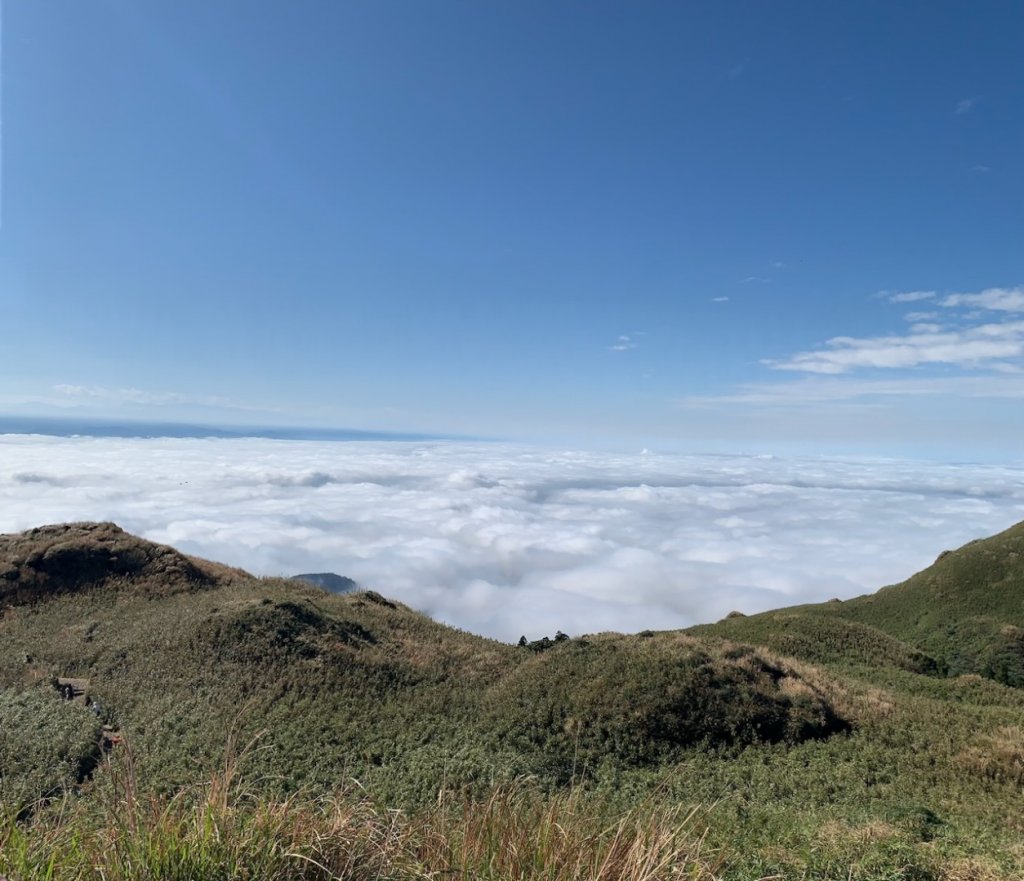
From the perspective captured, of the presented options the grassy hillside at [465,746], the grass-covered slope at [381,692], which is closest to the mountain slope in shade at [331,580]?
the grassy hillside at [465,746]

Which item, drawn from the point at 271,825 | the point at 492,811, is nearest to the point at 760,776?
the point at 492,811

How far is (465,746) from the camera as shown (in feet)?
49.0

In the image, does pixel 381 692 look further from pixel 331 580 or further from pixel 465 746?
pixel 331 580

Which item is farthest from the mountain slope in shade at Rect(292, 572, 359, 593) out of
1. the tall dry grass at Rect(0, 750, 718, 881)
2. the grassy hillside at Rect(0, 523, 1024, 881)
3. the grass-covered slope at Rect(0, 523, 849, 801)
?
the tall dry grass at Rect(0, 750, 718, 881)

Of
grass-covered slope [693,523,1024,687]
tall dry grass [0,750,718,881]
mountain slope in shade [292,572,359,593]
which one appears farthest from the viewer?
mountain slope in shade [292,572,359,593]

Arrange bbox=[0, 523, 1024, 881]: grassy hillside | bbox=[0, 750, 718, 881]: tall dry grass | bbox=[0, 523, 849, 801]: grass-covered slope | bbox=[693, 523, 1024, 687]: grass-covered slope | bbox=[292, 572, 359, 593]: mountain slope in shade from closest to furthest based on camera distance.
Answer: bbox=[0, 750, 718, 881]: tall dry grass, bbox=[0, 523, 1024, 881]: grassy hillside, bbox=[0, 523, 849, 801]: grass-covered slope, bbox=[693, 523, 1024, 687]: grass-covered slope, bbox=[292, 572, 359, 593]: mountain slope in shade

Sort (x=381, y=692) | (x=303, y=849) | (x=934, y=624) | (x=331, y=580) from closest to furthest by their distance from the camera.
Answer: (x=303, y=849), (x=381, y=692), (x=934, y=624), (x=331, y=580)

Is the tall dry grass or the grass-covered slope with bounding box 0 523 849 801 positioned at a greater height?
the tall dry grass

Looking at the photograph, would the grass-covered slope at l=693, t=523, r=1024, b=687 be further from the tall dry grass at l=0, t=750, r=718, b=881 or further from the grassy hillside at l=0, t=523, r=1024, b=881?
→ the tall dry grass at l=0, t=750, r=718, b=881

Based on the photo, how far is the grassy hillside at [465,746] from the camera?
15.5 ft

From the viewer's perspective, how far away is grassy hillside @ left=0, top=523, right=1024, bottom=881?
4.73 metres

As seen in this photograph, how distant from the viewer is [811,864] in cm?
684

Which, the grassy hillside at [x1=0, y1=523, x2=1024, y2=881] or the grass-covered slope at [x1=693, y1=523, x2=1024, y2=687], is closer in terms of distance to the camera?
the grassy hillside at [x1=0, y1=523, x2=1024, y2=881]

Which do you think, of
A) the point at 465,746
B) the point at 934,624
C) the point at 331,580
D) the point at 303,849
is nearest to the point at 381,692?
the point at 465,746
